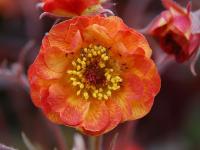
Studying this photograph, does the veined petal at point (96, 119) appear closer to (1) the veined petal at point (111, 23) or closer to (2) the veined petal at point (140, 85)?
(2) the veined petal at point (140, 85)

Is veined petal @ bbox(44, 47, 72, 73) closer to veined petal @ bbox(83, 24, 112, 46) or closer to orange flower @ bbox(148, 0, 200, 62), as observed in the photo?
veined petal @ bbox(83, 24, 112, 46)

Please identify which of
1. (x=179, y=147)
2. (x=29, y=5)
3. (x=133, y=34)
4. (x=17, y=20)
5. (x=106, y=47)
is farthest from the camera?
(x=17, y=20)

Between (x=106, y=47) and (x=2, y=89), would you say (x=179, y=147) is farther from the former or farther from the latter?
(x=106, y=47)

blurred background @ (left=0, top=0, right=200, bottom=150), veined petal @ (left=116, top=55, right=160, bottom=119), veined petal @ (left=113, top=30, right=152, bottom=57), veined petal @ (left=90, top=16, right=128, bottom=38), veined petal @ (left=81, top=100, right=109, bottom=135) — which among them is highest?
veined petal @ (left=90, top=16, right=128, bottom=38)

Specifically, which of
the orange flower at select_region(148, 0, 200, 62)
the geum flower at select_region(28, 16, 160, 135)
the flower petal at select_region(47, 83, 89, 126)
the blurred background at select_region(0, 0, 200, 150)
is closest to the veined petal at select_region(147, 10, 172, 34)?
the orange flower at select_region(148, 0, 200, 62)

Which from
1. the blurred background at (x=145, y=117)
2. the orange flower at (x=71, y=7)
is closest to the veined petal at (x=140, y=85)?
the orange flower at (x=71, y=7)

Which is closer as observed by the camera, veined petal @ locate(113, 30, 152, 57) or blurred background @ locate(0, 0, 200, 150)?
veined petal @ locate(113, 30, 152, 57)

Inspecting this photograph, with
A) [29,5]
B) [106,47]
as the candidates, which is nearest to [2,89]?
[29,5]
